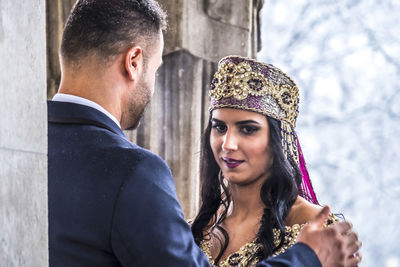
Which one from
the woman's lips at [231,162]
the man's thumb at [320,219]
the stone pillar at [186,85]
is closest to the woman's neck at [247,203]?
the woman's lips at [231,162]

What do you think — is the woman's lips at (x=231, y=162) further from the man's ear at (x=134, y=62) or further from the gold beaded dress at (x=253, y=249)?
the man's ear at (x=134, y=62)

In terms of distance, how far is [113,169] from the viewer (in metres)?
1.39

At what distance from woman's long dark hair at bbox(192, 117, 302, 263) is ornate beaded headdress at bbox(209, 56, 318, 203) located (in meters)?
0.05

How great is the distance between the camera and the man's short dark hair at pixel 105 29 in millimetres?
1616

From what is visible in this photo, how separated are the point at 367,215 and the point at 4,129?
874 cm

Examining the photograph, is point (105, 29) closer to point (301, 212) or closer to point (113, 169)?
point (113, 169)

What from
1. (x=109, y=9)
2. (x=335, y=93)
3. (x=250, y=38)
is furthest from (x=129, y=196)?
(x=335, y=93)

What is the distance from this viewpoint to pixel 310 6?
8.98 meters

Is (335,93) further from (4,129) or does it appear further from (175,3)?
(4,129)

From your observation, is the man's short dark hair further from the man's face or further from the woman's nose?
the woman's nose

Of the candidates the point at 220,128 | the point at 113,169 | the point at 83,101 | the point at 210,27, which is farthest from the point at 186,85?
the point at 113,169

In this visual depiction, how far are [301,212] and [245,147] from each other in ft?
1.06

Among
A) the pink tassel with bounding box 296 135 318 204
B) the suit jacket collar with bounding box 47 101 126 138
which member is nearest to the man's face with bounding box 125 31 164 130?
the suit jacket collar with bounding box 47 101 126 138

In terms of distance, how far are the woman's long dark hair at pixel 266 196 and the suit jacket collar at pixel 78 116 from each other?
0.82 m
